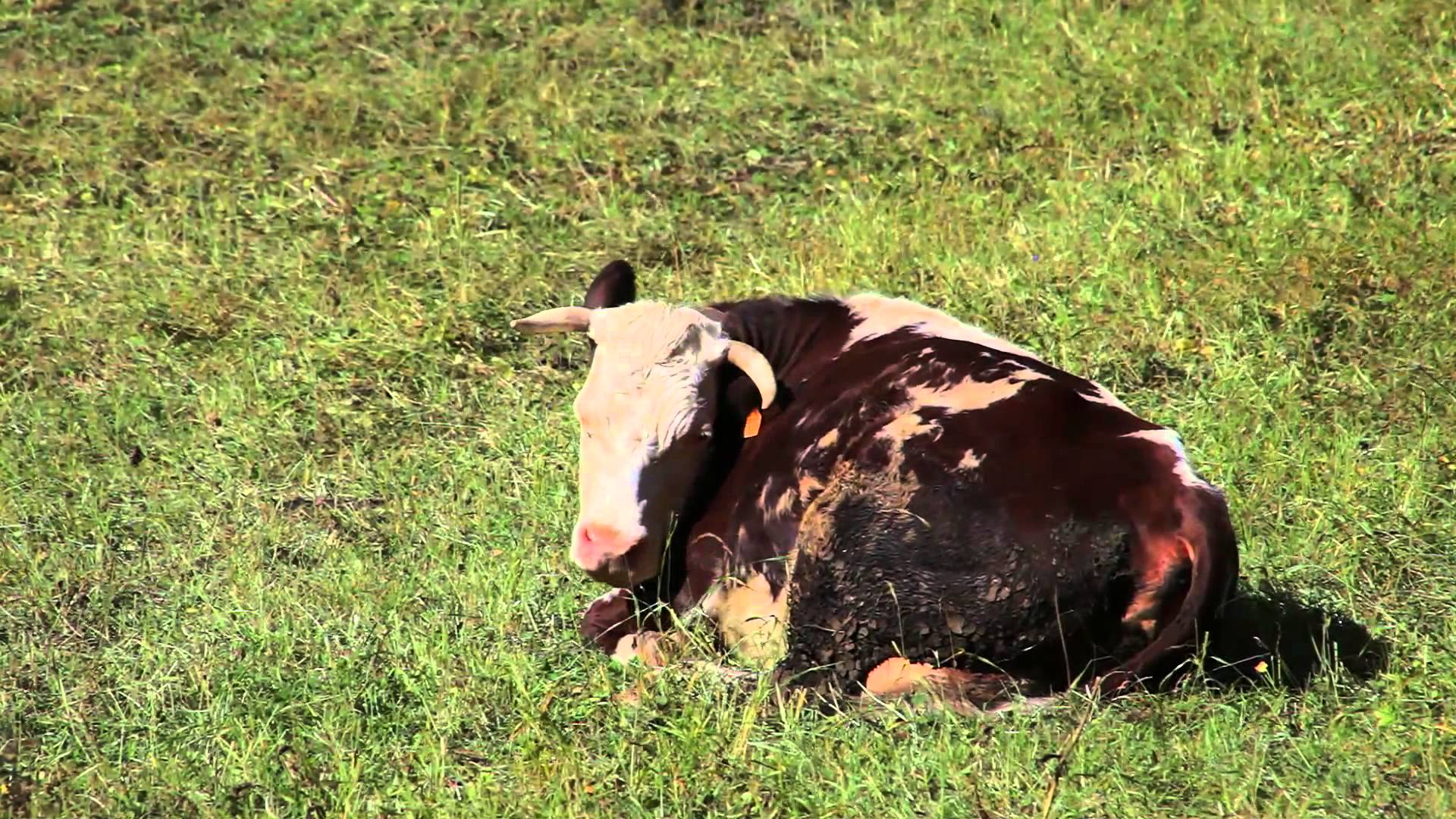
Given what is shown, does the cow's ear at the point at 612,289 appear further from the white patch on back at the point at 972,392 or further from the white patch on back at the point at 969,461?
the white patch on back at the point at 969,461

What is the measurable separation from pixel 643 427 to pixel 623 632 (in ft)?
2.04

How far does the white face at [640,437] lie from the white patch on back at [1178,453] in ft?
4.33

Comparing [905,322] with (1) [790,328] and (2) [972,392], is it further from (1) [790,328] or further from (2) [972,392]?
(2) [972,392]

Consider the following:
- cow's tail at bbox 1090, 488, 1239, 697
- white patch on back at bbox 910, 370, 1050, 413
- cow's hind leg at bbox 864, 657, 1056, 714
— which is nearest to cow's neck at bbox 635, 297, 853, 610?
white patch on back at bbox 910, 370, 1050, 413

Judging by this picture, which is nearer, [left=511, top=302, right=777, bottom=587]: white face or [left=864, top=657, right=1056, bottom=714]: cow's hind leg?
[left=864, top=657, right=1056, bottom=714]: cow's hind leg

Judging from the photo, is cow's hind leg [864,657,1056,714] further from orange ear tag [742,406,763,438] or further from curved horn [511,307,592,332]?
curved horn [511,307,592,332]

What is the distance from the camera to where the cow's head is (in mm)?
5383

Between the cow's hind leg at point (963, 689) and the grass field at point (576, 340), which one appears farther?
the cow's hind leg at point (963, 689)

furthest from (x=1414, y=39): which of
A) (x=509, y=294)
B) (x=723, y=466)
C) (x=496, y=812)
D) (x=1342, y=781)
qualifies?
(x=496, y=812)

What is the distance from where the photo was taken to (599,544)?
5352 mm

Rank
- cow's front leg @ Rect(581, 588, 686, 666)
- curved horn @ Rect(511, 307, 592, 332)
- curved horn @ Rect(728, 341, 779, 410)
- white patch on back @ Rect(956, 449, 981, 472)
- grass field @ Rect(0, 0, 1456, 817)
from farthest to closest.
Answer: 1. curved horn @ Rect(511, 307, 592, 332)
2. curved horn @ Rect(728, 341, 779, 410)
3. cow's front leg @ Rect(581, 588, 686, 666)
4. white patch on back @ Rect(956, 449, 981, 472)
5. grass field @ Rect(0, 0, 1456, 817)

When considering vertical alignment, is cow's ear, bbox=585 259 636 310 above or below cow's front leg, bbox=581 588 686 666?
above

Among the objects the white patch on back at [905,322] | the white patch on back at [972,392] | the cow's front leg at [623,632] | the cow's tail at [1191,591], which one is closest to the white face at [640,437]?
the cow's front leg at [623,632]

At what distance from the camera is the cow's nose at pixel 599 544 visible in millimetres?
5340
